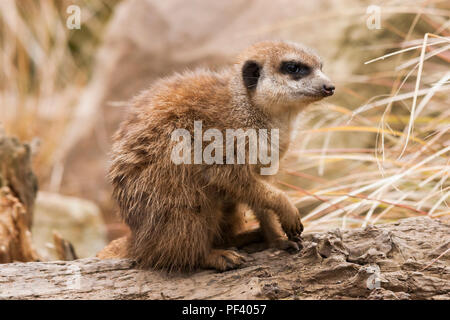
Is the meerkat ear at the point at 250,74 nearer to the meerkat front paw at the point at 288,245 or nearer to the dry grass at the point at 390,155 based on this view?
the dry grass at the point at 390,155

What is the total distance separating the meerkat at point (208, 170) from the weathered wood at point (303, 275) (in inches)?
4.8

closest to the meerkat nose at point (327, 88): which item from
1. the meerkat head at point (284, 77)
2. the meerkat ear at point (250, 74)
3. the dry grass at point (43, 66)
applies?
the meerkat head at point (284, 77)

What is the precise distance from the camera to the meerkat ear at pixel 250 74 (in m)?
2.99

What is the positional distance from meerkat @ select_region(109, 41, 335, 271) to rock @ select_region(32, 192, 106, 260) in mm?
2490

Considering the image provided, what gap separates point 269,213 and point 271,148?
1.32ft

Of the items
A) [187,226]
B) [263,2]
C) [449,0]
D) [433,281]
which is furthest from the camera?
[263,2]

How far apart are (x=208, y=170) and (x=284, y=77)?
2.35 feet

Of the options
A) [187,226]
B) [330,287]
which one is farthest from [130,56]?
[330,287]

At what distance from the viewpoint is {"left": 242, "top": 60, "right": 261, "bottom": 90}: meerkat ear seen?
299 centimetres

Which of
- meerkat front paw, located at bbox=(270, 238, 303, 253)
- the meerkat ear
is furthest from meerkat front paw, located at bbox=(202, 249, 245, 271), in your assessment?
the meerkat ear

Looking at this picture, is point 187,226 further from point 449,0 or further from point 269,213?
point 449,0

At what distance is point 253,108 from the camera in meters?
2.95

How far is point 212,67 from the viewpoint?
5.65 metres

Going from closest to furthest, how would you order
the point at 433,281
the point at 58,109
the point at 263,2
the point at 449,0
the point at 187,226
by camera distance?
1. the point at 433,281
2. the point at 187,226
3. the point at 449,0
4. the point at 263,2
5. the point at 58,109
